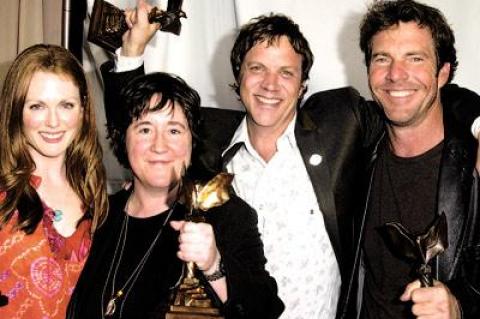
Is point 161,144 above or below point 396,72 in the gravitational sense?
below

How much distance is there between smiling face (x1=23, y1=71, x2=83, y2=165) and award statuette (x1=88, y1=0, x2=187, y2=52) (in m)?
0.34

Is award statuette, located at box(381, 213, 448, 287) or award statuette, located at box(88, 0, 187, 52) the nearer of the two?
award statuette, located at box(381, 213, 448, 287)

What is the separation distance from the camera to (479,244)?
Result: 1.57 metres

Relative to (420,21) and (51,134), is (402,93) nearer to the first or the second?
(420,21)

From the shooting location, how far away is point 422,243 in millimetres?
1278

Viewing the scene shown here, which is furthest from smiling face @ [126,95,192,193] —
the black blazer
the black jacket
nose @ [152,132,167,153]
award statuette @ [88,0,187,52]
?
the black jacket

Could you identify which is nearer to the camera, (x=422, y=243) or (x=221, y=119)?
(x=422, y=243)

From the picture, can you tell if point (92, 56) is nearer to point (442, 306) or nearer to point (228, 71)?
point (228, 71)

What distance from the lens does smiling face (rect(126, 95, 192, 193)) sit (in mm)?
1537

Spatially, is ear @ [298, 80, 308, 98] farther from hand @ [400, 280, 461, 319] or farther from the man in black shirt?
hand @ [400, 280, 461, 319]

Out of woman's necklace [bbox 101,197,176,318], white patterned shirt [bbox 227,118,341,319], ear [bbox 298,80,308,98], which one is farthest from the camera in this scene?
ear [bbox 298,80,308,98]

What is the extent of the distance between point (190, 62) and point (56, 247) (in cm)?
134

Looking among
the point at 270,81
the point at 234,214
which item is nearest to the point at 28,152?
the point at 234,214

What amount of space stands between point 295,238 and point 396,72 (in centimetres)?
54
